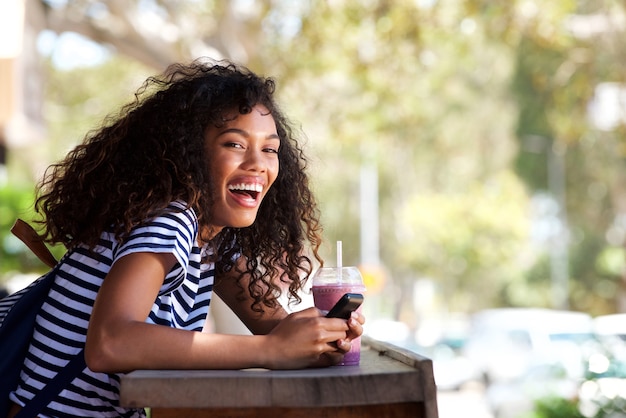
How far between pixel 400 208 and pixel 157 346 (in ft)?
120

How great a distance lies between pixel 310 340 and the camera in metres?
1.88

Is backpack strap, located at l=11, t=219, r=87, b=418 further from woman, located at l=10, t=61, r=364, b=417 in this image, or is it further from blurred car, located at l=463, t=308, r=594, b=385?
blurred car, located at l=463, t=308, r=594, b=385

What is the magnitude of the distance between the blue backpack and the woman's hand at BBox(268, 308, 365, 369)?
1.37 ft

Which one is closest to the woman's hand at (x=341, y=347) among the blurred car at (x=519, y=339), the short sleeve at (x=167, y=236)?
the short sleeve at (x=167, y=236)

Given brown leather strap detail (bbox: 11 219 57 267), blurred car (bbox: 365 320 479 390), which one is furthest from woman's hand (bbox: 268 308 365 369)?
blurred car (bbox: 365 320 479 390)

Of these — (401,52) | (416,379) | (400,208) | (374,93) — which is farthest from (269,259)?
(400,208)

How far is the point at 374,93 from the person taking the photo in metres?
10.7

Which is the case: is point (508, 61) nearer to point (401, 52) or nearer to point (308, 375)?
point (401, 52)

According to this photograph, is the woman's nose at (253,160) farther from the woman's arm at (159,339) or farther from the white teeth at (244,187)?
the woman's arm at (159,339)

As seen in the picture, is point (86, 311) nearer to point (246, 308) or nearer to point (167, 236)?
point (167, 236)

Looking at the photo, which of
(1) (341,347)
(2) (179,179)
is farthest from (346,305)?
(2) (179,179)

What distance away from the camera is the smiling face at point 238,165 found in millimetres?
2211

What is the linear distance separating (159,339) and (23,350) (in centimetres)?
43

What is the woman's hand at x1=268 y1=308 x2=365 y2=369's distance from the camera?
6.12 feet
